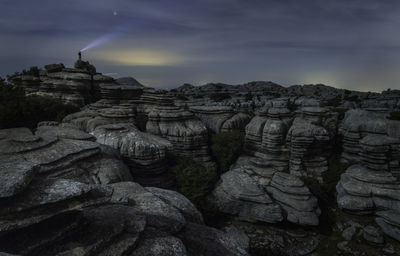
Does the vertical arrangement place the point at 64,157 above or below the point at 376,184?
above

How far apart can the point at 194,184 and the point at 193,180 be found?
31cm

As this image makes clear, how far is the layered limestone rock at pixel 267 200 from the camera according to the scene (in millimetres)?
15023

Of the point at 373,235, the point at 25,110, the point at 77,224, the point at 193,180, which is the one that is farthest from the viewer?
the point at 25,110

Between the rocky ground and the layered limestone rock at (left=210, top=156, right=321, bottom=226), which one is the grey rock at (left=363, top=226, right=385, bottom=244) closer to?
the rocky ground

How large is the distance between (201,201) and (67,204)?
36.4 ft

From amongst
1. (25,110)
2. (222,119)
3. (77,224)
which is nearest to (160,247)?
(77,224)

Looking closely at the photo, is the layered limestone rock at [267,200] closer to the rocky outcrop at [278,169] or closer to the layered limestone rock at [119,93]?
the rocky outcrop at [278,169]

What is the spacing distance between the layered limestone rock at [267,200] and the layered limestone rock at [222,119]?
717 centimetres

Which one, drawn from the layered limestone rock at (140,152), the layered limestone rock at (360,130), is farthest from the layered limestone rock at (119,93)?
the layered limestone rock at (360,130)

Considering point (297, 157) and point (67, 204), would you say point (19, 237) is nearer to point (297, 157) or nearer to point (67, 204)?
point (67, 204)

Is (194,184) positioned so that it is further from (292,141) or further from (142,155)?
(292,141)

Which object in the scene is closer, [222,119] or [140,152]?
[140,152]

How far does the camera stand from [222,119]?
24.4 m

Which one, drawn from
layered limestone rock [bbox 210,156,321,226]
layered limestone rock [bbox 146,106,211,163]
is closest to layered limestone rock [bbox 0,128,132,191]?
layered limestone rock [bbox 210,156,321,226]
